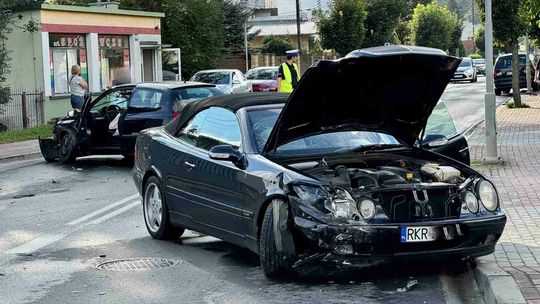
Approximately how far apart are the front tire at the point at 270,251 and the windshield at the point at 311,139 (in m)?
0.80

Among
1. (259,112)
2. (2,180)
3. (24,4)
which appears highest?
(24,4)

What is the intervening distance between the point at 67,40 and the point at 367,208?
2783cm

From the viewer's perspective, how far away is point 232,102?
28.0 ft

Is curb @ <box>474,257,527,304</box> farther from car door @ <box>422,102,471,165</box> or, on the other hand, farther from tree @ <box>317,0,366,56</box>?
tree @ <box>317,0,366,56</box>

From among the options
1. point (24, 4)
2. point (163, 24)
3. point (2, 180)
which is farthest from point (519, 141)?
point (163, 24)

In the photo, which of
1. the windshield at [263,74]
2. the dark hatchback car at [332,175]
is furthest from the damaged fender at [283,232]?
the windshield at [263,74]

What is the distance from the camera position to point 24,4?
30359mm

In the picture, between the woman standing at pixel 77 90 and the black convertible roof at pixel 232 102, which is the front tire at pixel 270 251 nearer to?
Result: the black convertible roof at pixel 232 102

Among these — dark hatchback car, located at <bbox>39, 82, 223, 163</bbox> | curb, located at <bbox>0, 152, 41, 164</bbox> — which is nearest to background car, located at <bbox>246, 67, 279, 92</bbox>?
curb, located at <bbox>0, 152, 41, 164</bbox>

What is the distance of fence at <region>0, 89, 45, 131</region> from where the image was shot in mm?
27938

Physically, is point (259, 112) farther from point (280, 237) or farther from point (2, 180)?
point (2, 180)

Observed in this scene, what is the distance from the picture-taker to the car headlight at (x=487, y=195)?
727 cm

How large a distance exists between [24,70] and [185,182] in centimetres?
2406

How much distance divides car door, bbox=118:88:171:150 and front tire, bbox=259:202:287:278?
27.5 feet
